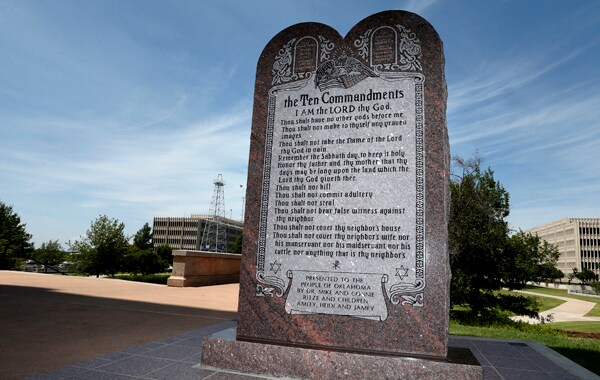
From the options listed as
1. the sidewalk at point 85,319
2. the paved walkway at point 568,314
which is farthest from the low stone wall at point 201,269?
the paved walkway at point 568,314

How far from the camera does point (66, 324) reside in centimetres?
676

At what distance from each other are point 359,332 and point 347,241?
42.1 inches

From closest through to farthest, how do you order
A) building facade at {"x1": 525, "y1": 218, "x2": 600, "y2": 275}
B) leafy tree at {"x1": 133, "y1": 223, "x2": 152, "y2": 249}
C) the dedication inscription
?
1. the dedication inscription
2. leafy tree at {"x1": 133, "y1": 223, "x2": 152, "y2": 249}
3. building facade at {"x1": 525, "y1": 218, "x2": 600, "y2": 275}

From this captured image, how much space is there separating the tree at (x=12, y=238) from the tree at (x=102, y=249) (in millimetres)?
4814

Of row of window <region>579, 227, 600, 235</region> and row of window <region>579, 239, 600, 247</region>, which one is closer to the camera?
row of window <region>579, 239, 600, 247</region>

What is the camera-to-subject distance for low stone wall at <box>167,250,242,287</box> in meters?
14.2

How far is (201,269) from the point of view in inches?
596

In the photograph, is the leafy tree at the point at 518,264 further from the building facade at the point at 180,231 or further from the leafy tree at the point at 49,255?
the building facade at the point at 180,231

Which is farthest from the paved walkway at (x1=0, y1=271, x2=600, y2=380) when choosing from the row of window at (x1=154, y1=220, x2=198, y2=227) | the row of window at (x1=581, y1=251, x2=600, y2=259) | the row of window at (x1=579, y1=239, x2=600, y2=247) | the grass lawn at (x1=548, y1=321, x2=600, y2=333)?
the row of window at (x1=154, y1=220, x2=198, y2=227)

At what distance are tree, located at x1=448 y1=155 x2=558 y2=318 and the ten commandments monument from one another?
447 inches

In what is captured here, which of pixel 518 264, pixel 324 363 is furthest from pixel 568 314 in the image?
pixel 324 363

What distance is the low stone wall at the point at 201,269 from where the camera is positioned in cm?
1421

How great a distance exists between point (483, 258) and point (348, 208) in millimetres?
12778

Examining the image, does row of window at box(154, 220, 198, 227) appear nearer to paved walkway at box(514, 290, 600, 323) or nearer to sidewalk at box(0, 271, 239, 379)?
paved walkway at box(514, 290, 600, 323)
